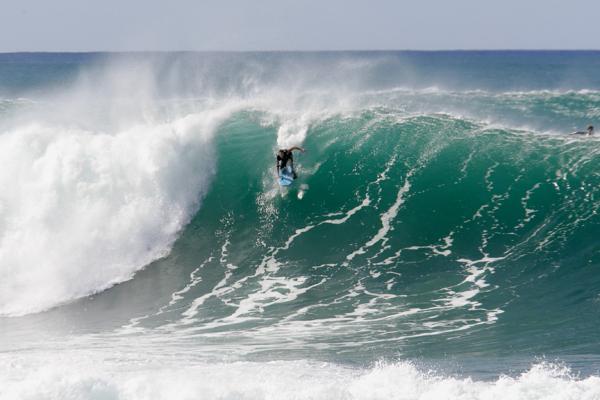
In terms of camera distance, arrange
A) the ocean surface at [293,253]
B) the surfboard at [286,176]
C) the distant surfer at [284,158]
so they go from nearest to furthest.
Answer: the ocean surface at [293,253] < the distant surfer at [284,158] < the surfboard at [286,176]

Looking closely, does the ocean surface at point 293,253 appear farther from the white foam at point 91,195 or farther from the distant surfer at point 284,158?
the distant surfer at point 284,158

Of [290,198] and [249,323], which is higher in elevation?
[290,198]

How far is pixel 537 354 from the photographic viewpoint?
1038cm

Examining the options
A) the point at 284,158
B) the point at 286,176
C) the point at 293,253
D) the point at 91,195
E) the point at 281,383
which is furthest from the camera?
the point at 286,176

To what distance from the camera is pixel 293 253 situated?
16156 mm

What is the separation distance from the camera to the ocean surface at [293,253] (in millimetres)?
9742

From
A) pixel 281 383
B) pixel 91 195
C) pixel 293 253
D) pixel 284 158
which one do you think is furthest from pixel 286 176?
pixel 281 383

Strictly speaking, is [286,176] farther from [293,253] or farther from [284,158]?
[293,253]

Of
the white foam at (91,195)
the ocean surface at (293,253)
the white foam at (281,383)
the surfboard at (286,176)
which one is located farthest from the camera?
the surfboard at (286,176)

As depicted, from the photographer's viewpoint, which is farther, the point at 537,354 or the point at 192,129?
the point at 192,129

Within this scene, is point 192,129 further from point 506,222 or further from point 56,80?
point 56,80

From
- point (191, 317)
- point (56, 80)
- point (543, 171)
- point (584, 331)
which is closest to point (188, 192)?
point (191, 317)

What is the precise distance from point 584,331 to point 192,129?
43.9 ft

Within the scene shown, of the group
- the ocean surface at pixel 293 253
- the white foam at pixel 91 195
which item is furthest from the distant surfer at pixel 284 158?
the white foam at pixel 91 195
